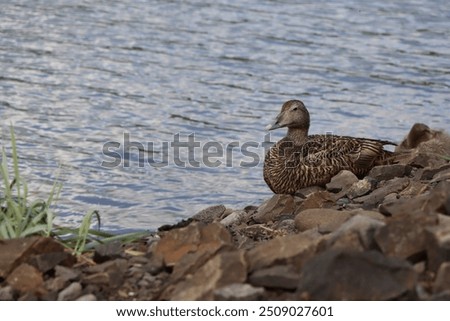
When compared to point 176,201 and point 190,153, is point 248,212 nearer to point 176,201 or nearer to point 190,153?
point 176,201

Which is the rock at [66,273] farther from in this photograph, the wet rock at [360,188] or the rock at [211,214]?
the wet rock at [360,188]

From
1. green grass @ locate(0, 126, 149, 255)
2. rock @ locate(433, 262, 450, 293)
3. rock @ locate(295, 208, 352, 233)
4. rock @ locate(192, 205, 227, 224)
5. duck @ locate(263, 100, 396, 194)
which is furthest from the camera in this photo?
duck @ locate(263, 100, 396, 194)

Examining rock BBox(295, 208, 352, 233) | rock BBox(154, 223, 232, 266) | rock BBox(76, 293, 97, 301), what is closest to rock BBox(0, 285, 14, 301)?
rock BBox(76, 293, 97, 301)

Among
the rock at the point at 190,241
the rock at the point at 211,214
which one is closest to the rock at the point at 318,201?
the rock at the point at 211,214

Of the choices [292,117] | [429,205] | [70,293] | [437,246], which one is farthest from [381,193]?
[70,293]

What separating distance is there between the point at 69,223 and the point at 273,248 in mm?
4550

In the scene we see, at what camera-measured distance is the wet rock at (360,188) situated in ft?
29.0

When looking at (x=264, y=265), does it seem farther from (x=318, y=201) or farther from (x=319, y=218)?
(x=318, y=201)

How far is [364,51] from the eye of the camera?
1611 cm

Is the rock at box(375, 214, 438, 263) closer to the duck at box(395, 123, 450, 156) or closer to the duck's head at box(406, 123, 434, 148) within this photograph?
the duck at box(395, 123, 450, 156)

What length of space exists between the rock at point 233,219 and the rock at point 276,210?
13cm

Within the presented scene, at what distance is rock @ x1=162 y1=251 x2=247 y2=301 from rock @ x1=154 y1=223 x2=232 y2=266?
50 cm

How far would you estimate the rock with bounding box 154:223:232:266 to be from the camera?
Answer: 534 centimetres

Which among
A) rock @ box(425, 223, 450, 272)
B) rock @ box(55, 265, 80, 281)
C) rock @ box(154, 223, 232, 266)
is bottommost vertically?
rock @ box(55, 265, 80, 281)
